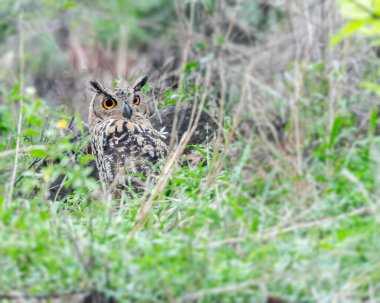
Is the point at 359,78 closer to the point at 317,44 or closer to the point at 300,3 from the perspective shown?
the point at 317,44

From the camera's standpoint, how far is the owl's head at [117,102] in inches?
236

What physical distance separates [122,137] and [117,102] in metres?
0.49

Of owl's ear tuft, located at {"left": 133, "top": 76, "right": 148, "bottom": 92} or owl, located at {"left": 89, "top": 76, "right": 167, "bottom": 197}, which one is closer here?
owl, located at {"left": 89, "top": 76, "right": 167, "bottom": 197}

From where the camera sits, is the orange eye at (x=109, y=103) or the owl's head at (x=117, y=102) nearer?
the owl's head at (x=117, y=102)

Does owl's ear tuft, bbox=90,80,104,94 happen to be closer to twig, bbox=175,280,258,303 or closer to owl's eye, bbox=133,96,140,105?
owl's eye, bbox=133,96,140,105

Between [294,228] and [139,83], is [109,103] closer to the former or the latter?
[139,83]

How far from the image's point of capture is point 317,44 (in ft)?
22.5

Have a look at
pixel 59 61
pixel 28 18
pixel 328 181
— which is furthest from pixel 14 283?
pixel 59 61

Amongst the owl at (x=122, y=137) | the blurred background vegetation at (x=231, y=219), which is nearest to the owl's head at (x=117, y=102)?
the owl at (x=122, y=137)

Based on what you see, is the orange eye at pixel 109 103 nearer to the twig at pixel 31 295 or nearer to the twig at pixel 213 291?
the twig at pixel 31 295

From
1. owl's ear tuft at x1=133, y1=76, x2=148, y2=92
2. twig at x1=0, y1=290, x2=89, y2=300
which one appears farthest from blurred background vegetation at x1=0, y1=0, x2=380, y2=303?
owl's ear tuft at x1=133, y1=76, x2=148, y2=92

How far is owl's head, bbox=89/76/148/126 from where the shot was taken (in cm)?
600

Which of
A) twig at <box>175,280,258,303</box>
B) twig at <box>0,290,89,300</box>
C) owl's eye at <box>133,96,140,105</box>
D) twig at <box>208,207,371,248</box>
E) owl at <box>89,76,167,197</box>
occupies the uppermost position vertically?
owl's eye at <box>133,96,140,105</box>

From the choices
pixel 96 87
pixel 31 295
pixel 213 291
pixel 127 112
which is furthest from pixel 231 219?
pixel 96 87
